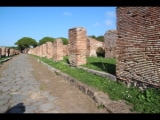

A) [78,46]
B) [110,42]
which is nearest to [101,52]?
[110,42]

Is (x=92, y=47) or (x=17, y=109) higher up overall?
(x=92, y=47)

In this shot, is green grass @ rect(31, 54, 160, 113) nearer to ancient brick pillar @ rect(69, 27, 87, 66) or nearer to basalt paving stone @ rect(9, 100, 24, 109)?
basalt paving stone @ rect(9, 100, 24, 109)

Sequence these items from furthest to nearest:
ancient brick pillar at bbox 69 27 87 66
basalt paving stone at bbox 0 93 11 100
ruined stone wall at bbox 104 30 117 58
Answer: ruined stone wall at bbox 104 30 117 58
ancient brick pillar at bbox 69 27 87 66
basalt paving stone at bbox 0 93 11 100

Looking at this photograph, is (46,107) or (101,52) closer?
(46,107)

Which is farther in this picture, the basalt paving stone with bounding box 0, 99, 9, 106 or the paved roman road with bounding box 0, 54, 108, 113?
the basalt paving stone with bounding box 0, 99, 9, 106

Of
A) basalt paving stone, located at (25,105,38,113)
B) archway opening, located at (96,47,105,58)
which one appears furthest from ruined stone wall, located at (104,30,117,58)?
basalt paving stone, located at (25,105,38,113)

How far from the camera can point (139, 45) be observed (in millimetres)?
4957

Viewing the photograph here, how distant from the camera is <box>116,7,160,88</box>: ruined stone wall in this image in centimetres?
445

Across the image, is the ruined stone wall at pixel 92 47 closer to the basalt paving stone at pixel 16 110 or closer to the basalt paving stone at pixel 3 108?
the basalt paving stone at pixel 3 108

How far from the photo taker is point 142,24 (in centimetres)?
487

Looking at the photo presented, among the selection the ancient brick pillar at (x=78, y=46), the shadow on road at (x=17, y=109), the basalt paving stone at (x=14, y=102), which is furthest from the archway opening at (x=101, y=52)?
the shadow on road at (x=17, y=109)

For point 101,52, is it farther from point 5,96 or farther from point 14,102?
point 14,102
